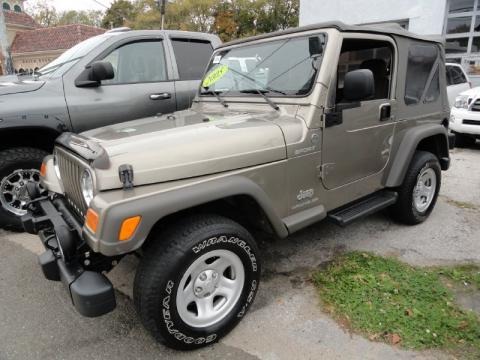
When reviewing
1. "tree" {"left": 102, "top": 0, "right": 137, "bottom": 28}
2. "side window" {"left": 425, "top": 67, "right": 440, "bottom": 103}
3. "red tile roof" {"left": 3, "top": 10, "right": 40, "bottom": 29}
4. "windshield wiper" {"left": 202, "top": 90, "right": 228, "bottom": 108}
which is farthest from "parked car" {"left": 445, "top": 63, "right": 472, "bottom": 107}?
"tree" {"left": 102, "top": 0, "right": 137, "bottom": 28}

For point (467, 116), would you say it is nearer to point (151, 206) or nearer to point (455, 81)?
point (455, 81)

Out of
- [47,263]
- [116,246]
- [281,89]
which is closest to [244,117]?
[281,89]

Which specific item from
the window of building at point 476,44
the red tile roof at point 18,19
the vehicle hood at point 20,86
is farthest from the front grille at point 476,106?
the red tile roof at point 18,19

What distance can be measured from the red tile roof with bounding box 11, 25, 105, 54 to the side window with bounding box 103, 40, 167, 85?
29447 mm

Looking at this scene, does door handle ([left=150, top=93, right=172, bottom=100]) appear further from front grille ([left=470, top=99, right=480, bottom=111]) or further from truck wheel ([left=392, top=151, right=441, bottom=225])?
front grille ([left=470, top=99, right=480, bottom=111])

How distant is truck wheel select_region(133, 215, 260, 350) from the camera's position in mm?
2076

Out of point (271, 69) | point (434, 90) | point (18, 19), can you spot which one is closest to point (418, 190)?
point (434, 90)

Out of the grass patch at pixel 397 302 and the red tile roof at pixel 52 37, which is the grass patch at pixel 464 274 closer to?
the grass patch at pixel 397 302

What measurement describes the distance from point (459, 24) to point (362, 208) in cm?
1296

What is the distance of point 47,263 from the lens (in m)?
2.21

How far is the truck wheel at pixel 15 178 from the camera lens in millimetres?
3797

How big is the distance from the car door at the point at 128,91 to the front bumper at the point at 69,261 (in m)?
1.63

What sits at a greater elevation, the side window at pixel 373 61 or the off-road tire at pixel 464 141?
the side window at pixel 373 61

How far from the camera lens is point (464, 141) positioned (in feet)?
27.7
